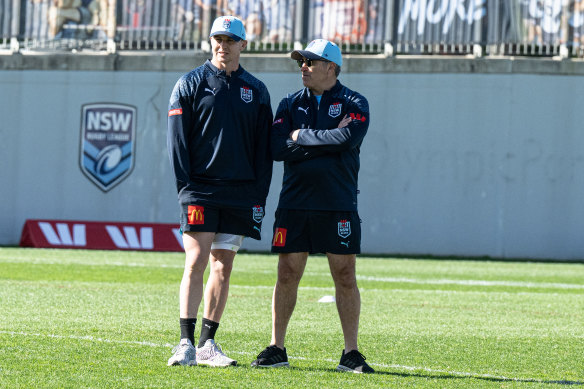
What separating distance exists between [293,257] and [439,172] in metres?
14.9

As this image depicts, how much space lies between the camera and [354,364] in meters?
6.53

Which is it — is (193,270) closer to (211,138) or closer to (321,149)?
(211,138)

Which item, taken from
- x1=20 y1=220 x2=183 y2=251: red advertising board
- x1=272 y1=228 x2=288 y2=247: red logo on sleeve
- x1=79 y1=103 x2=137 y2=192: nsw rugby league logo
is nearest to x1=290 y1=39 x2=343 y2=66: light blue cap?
x1=272 y1=228 x2=288 y2=247: red logo on sleeve

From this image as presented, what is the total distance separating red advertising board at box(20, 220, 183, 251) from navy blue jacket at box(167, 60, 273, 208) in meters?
13.4

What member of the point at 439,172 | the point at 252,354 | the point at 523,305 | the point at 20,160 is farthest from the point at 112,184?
the point at 252,354

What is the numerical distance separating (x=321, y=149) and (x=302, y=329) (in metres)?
2.66

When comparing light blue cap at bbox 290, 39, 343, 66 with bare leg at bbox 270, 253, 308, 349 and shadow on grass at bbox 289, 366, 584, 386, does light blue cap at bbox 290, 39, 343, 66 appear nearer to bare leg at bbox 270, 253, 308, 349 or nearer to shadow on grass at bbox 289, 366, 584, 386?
bare leg at bbox 270, 253, 308, 349

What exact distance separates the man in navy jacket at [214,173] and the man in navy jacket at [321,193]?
22 centimetres

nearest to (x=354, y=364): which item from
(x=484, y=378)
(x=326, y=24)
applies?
(x=484, y=378)

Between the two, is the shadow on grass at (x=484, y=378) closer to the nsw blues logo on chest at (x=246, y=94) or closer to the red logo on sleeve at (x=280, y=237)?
the red logo on sleeve at (x=280, y=237)

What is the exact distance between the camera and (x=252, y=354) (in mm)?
7238

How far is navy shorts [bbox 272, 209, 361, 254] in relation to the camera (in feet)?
21.7

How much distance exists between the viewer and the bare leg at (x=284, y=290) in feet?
22.0

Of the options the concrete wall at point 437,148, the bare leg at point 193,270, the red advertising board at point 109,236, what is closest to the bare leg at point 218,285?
the bare leg at point 193,270
